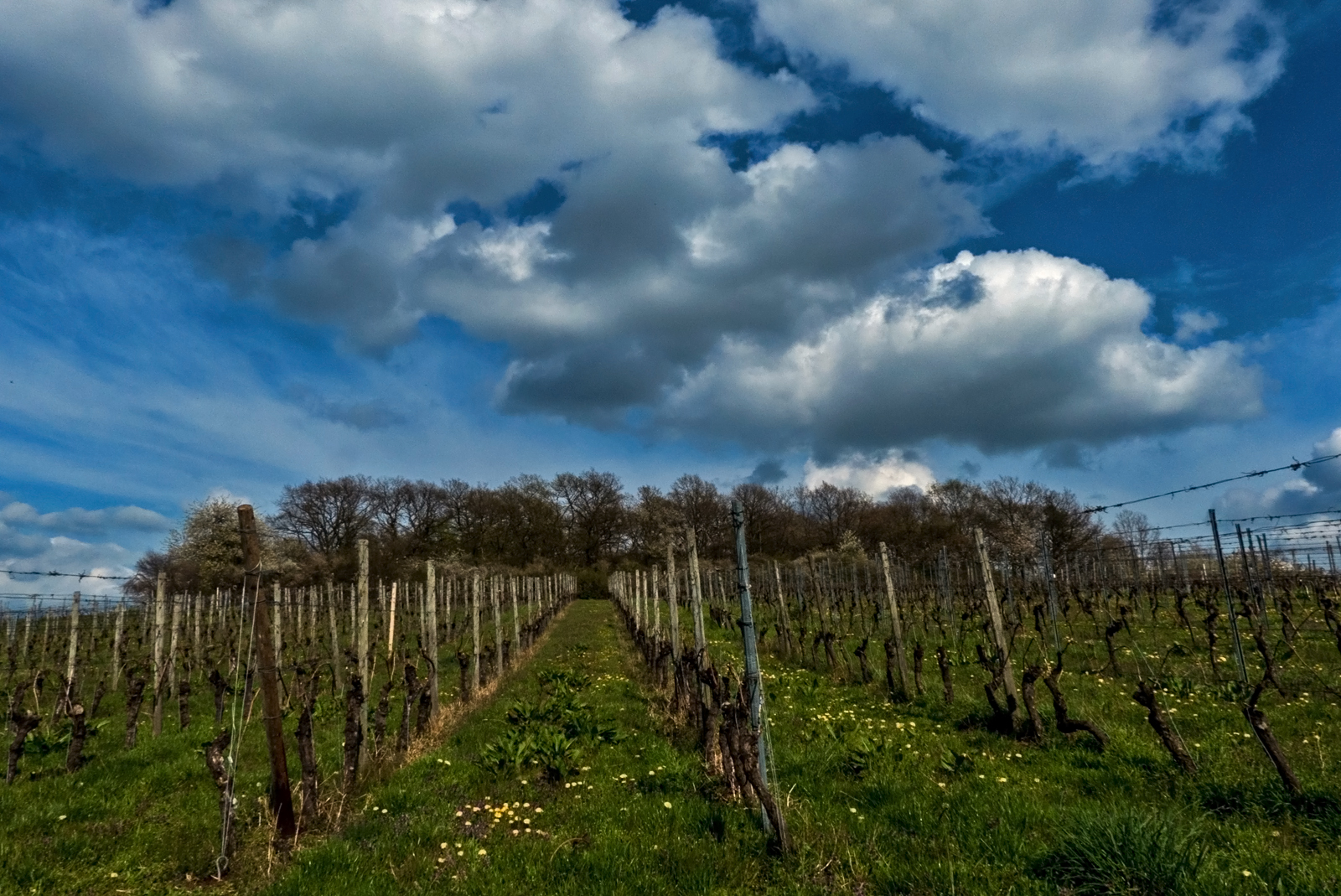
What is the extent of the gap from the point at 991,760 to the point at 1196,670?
8510mm

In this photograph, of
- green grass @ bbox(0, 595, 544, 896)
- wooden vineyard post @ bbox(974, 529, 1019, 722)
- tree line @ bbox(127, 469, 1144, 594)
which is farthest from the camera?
tree line @ bbox(127, 469, 1144, 594)

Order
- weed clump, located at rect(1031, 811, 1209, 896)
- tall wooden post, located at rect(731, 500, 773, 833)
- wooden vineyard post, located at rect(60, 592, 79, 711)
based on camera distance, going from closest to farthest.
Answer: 1. weed clump, located at rect(1031, 811, 1209, 896)
2. tall wooden post, located at rect(731, 500, 773, 833)
3. wooden vineyard post, located at rect(60, 592, 79, 711)

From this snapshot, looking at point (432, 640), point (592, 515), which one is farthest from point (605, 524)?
point (432, 640)

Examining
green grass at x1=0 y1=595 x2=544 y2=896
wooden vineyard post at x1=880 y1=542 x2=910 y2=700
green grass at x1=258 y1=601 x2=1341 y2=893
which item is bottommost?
green grass at x1=258 y1=601 x2=1341 y2=893

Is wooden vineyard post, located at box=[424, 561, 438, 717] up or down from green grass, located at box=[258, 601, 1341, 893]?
up

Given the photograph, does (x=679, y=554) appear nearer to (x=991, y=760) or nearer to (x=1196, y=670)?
(x=1196, y=670)

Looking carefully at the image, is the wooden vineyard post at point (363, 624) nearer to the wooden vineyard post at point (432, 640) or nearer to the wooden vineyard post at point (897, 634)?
the wooden vineyard post at point (432, 640)

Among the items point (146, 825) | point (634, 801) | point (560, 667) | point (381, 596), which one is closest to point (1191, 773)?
point (634, 801)

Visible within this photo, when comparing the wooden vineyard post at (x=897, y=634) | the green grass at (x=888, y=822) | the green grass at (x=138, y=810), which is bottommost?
the green grass at (x=888, y=822)

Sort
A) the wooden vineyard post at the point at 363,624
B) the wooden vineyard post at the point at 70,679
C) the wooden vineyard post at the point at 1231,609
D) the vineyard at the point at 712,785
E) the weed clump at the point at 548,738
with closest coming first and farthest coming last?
the vineyard at the point at 712,785, the weed clump at the point at 548,738, the wooden vineyard post at the point at 363,624, the wooden vineyard post at the point at 1231,609, the wooden vineyard post at the point at 70,679

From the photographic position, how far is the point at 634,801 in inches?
268

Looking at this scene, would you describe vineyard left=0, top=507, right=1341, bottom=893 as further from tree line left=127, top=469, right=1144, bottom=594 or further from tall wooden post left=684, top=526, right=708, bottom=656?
tree line left=127, top=469, right=1144, bottom=594

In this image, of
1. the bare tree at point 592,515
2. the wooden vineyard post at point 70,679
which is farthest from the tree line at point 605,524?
the wooden vineyard post at point 70,679

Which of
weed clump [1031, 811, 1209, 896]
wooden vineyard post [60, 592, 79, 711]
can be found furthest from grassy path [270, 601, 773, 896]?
wooden vineyard post [60, 592, 79, 711]
